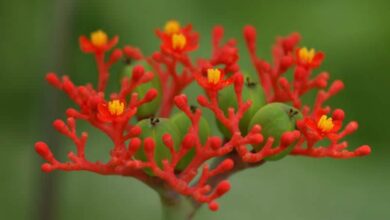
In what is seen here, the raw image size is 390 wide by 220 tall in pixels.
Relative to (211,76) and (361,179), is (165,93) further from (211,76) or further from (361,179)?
(361,179)

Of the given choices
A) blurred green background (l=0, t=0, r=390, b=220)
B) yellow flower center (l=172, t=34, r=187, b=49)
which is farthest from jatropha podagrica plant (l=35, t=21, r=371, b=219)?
blurred green background (l=0, t=0, r=390, b=220)

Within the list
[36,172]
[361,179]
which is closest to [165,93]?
[36,172]

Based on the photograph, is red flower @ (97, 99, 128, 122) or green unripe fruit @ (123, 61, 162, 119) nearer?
red flower @ (97, 99, 128, 122)

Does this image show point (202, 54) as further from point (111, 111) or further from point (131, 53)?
point (111, 111)

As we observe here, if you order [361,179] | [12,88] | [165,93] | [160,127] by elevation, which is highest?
[12,88]

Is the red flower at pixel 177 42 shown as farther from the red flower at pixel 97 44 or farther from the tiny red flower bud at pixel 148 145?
the tiny red flower bud at pixel 148 145

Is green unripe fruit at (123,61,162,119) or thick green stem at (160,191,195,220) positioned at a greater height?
green unripe fruit at (123,61,162,119)

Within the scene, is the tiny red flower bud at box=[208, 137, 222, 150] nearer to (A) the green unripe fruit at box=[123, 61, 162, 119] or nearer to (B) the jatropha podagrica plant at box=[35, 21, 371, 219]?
(B) the jatropha podagrica plant at box=[35, 21, 371, 219]
